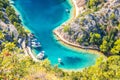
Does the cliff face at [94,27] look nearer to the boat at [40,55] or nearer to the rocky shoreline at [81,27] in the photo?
the rocky shoreline at [81,27]

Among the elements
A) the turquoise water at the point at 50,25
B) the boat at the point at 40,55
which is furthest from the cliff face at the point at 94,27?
the boat at the point at 40,55

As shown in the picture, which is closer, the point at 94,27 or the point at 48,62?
the point at 48,62

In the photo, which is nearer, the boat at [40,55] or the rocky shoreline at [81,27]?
the boat at [40,55]

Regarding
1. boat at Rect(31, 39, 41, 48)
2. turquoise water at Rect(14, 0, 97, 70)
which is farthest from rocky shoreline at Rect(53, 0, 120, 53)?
boat at Rect(31, 39, 41, 48)

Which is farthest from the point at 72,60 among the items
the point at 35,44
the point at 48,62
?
the point at 48,62

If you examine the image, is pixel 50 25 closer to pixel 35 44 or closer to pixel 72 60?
pixel 35 44

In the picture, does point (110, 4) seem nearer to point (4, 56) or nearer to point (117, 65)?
point (117, 65)
